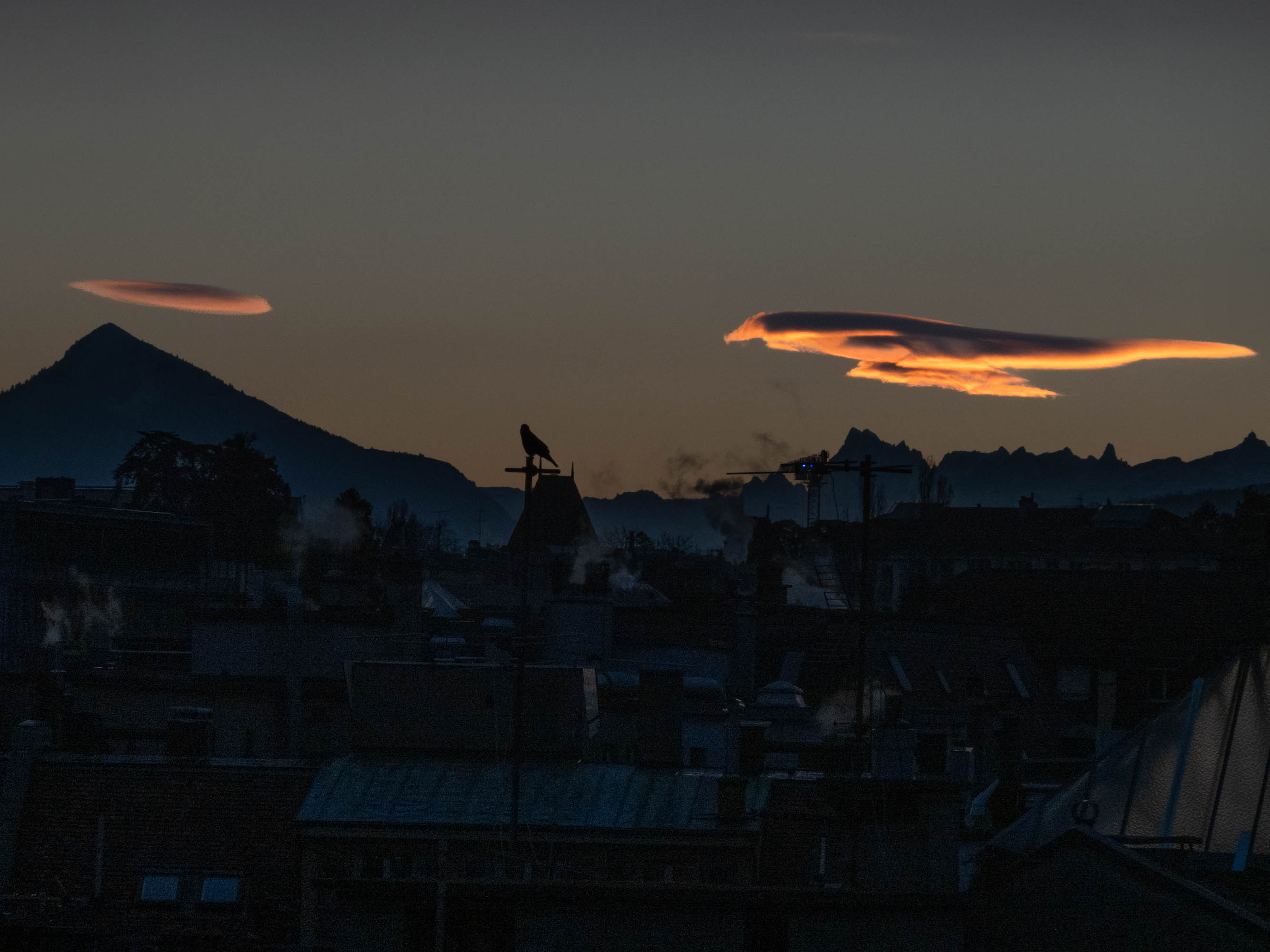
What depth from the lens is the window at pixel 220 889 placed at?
1121 inches

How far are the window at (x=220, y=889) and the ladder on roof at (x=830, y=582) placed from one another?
165 ft

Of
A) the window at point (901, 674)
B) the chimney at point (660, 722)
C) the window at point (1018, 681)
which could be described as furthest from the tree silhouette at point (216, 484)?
the chimney at point (660, 722)

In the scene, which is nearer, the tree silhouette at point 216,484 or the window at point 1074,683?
the window at point 1074,683

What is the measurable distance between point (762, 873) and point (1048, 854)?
390 inches

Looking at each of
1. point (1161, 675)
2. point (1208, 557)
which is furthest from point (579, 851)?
point (1208, 557)

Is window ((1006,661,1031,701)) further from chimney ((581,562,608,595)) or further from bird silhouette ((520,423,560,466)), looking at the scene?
bird silhouette ((520,423,560,466))

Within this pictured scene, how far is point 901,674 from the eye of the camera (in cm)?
5572

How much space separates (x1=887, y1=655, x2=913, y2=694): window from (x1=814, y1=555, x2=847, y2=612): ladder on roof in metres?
19.7

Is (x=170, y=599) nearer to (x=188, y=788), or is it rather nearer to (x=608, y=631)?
(x=608, y=631)

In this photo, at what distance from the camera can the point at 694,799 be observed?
2923 centimetres

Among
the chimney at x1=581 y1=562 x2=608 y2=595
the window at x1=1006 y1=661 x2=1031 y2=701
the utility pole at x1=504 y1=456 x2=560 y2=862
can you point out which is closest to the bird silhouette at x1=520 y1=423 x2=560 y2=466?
the utility pole at x1=504 y1=456 x2=560 y2=862

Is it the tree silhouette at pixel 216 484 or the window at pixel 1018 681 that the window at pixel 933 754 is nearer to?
the window at pixel 1018 681

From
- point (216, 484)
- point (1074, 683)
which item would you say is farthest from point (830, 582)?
point (216, 484)

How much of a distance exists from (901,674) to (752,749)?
2496 cm
